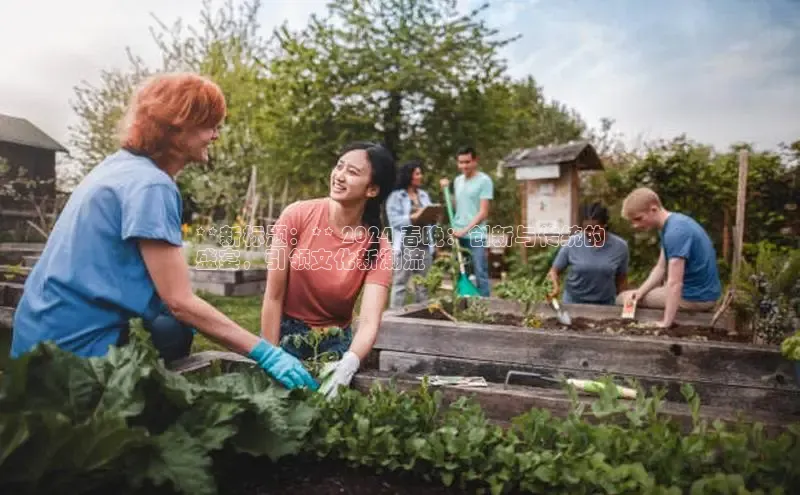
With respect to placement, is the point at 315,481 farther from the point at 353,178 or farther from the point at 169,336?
the point at 353,178

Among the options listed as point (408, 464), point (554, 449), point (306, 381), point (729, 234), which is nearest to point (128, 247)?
point (306, 381)

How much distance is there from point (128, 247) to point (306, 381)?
0.50 m

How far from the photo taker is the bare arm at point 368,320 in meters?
1.71

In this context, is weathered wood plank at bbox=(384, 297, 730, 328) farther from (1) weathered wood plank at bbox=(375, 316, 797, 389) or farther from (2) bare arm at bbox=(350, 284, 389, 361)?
(2) bare arm at bbox=(350, 284, 389, 361)

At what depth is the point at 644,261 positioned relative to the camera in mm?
6430

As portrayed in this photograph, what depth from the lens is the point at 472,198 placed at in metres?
4.66

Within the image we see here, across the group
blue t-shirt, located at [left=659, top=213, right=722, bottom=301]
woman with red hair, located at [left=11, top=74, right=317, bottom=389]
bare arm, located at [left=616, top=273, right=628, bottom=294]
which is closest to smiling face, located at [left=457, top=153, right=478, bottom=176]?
bare arm, located at [left=616, top=273, right=628, bottom=294]

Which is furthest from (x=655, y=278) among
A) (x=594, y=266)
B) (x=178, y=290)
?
(x=178, y=290)

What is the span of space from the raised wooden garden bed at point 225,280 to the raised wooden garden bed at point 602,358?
9.27 feet

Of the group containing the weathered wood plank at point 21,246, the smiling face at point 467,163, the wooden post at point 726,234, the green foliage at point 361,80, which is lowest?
the weathered wood plank at point 21,246

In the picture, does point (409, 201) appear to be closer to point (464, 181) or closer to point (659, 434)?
point (464, 181)

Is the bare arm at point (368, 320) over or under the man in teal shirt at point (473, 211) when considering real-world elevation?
under

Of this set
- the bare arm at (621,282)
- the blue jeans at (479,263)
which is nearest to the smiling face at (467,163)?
the blue jeans at (479,263)

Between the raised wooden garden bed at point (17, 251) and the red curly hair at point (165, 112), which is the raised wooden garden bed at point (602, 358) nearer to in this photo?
the red curly hair at point (165, 112)
